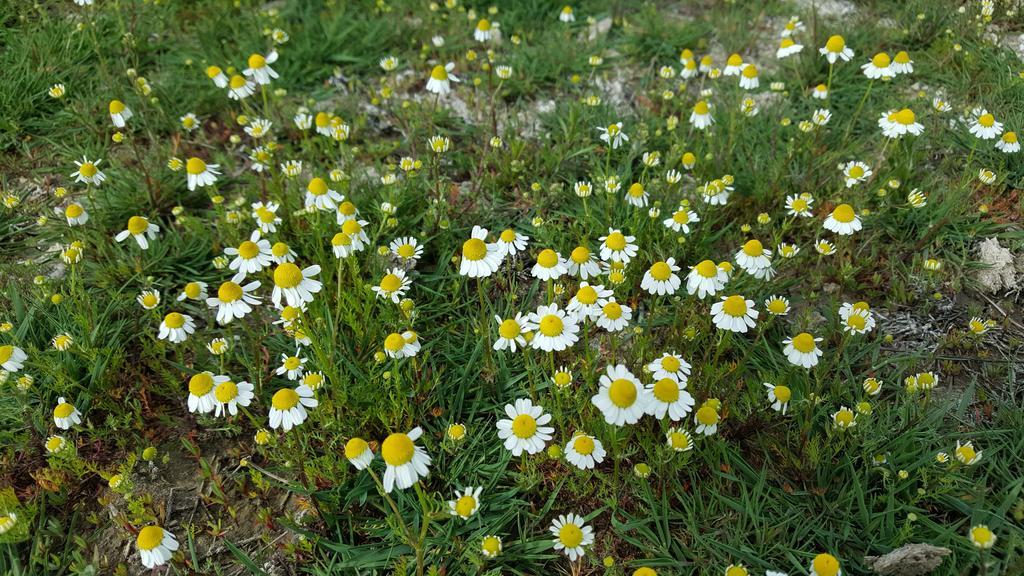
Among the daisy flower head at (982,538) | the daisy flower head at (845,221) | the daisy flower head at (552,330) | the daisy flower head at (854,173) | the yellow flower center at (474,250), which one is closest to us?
the daisy flower head at (982,538)

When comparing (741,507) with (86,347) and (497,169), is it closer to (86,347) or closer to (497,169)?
(497,169)

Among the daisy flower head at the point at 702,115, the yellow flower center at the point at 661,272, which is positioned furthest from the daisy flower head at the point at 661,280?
the daisy flower head at the point at 702,115

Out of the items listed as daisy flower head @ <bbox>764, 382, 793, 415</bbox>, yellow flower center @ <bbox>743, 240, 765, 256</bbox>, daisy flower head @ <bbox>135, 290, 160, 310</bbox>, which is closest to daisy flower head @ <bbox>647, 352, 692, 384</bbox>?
daisy flower head @ <bbox>764, 382, 793, 415</bbox>

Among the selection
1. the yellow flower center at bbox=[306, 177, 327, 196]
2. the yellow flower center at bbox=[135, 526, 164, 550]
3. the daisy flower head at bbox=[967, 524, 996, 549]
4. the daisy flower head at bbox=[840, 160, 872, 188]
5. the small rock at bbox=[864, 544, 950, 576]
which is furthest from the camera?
the daisy flower head at bbox=[840, 160, 872, 188]

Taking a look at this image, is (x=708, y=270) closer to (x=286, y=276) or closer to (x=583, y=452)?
(x=583, y=452)

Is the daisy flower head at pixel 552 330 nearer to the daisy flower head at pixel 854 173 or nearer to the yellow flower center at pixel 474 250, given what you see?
the yellow flower center at pixel 474 250

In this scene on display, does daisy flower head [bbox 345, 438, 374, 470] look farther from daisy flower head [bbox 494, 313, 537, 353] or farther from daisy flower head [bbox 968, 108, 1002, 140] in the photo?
daisy flower head [bbox 968, 108, 1002, 140]
